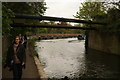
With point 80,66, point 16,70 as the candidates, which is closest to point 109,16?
point 80,66

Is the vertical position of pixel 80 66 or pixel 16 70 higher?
pixel 16 70

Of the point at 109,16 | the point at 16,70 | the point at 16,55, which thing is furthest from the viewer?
the point at 109,16

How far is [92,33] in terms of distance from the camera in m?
33.9

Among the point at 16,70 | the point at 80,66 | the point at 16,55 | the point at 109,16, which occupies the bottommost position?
the point at 80,66

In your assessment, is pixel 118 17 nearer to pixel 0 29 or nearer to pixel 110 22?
pixel 110 22

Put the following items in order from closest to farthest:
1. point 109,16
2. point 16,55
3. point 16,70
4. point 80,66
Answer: point 16,55, point 16,70, point 80,66, point 109,16

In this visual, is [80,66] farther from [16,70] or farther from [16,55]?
[16,55]

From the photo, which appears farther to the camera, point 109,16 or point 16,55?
point 109,16

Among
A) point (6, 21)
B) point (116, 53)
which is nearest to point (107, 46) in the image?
point (116, 53)

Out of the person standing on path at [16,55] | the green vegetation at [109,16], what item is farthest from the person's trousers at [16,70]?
the green vegetation at [109,16]

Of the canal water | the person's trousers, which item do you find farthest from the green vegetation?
the person's trousers

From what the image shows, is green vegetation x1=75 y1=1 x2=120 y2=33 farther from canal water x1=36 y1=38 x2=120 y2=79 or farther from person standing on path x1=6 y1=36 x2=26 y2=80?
person standing on path x1=6 y1=36 x2=26 y2=80

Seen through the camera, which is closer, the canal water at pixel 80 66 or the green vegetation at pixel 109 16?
the canal water at pixel 80 66

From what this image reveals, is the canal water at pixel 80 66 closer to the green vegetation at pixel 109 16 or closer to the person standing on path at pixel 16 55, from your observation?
the green vegetation at pixel 109 16
